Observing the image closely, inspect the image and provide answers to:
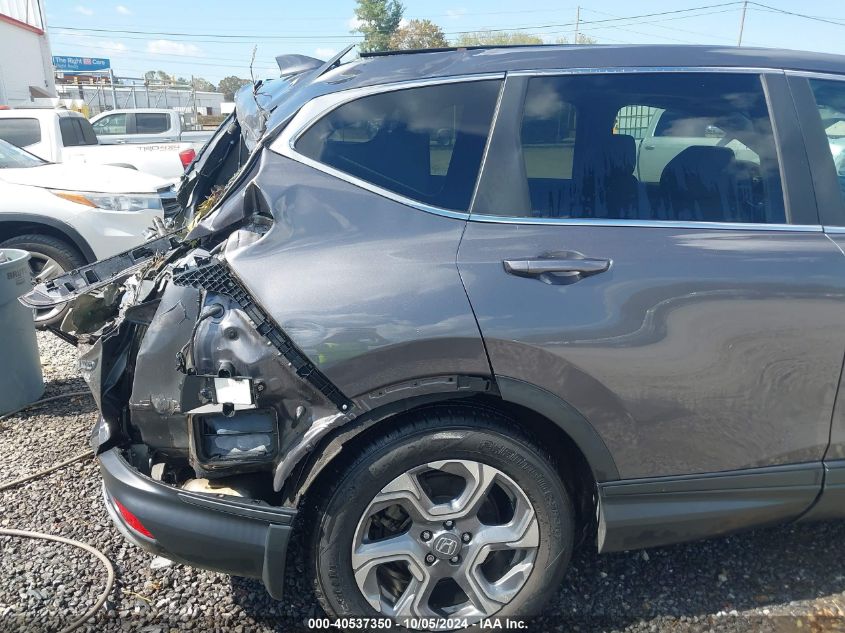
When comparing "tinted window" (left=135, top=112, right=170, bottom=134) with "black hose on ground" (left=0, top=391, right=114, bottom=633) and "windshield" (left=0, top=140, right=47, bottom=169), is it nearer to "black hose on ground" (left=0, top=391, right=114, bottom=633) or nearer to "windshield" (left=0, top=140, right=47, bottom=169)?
"windshield" (left=0, top=140, right=47, bottom=169)

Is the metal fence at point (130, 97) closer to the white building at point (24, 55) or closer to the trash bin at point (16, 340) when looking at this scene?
the white building at point (24, 55)

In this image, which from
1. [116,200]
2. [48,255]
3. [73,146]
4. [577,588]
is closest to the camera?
[577,588]

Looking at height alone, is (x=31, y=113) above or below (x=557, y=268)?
above

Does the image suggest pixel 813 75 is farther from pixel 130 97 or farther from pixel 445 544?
pixel 130 97

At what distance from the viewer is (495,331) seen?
6.72ft

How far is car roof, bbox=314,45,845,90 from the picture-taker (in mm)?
2260

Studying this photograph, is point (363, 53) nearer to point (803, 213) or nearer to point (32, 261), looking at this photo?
point (803, 213)

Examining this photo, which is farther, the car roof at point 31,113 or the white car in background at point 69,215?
the car roof at point 31,113

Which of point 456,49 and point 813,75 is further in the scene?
point 456,49

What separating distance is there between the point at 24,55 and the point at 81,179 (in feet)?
106

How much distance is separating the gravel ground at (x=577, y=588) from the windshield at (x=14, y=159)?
4352 millimetres

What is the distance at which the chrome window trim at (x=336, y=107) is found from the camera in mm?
2160

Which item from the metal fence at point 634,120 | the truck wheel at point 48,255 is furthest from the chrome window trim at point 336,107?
the truck wheel at point 48,255

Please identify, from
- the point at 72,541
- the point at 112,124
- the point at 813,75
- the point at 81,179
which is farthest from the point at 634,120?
the point at 112,124
